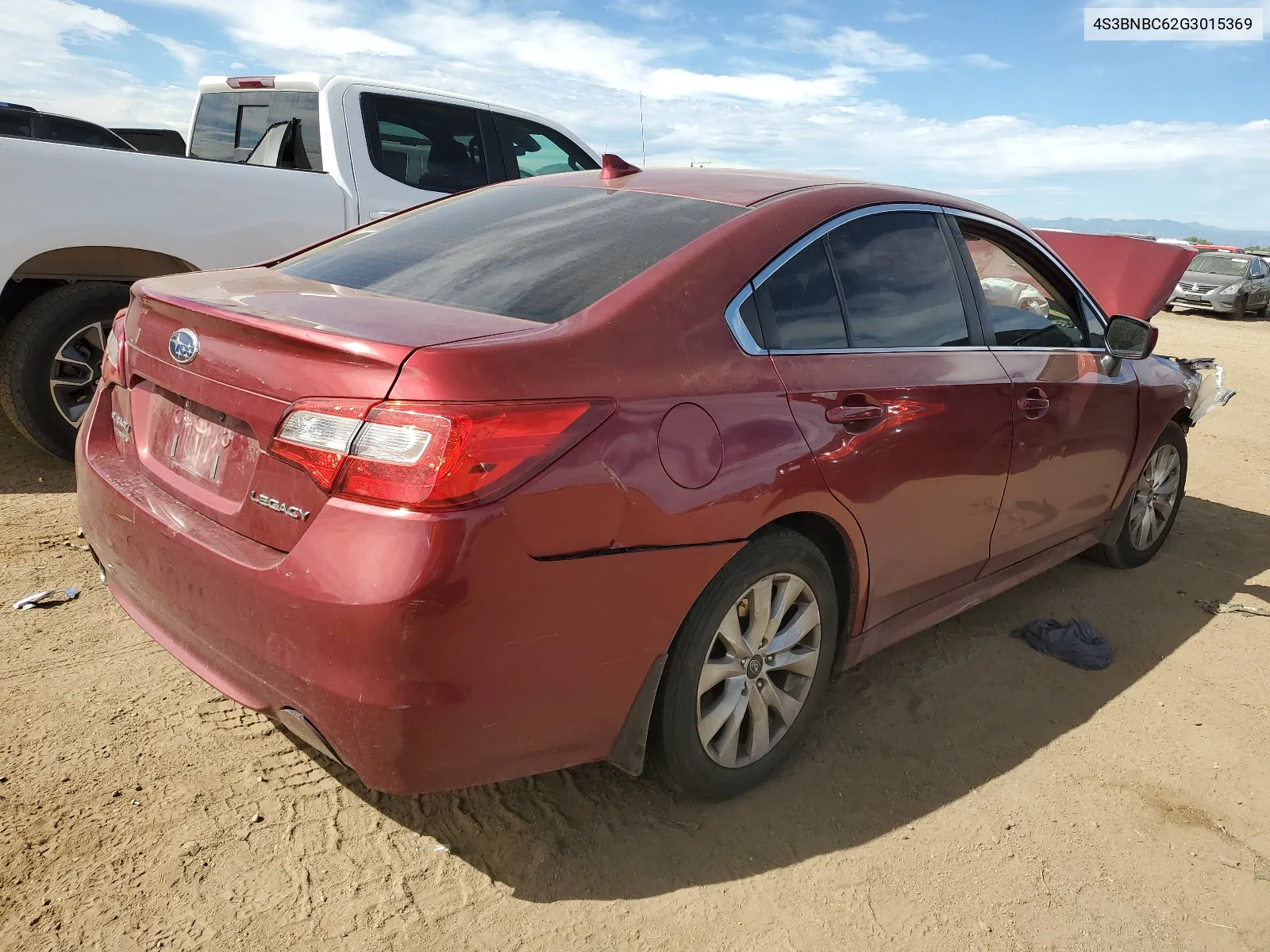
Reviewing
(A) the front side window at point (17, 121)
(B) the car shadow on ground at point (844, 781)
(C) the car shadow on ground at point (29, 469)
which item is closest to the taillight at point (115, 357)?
(B) the car shadow on ground at point (844, 781)

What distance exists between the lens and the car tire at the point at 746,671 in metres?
2.42

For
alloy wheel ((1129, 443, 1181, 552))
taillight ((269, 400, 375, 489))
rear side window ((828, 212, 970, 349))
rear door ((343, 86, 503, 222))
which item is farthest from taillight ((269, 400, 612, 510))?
rear door ((343, 86, 503, 222))

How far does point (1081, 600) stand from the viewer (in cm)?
448

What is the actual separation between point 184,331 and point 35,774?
130 centimetres

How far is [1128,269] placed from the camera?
6.13m

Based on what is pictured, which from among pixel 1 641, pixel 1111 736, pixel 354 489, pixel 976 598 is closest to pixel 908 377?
pixel 976 598

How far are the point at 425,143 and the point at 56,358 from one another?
2.58 metres

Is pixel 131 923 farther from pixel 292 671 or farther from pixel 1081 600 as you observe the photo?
pixel 1081 600

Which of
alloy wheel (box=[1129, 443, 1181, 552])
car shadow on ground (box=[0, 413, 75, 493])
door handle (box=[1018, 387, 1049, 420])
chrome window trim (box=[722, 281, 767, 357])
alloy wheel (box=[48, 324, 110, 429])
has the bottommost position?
car shadow on ground (box=[0, 413, 75, 493])

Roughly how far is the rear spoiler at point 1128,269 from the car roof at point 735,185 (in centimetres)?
312

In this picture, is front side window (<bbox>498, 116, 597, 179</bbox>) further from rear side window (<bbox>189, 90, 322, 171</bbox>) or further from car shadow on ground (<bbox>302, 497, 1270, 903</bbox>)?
car shadow on ground (<bbox>302, 497, 1270, 903</bbox>)

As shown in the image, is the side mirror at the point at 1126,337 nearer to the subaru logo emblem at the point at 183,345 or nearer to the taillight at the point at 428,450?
the taillight at the point at 428,450

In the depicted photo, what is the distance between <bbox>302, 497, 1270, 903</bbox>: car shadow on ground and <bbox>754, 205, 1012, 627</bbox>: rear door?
439mm

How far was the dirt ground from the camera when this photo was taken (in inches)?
88.0
